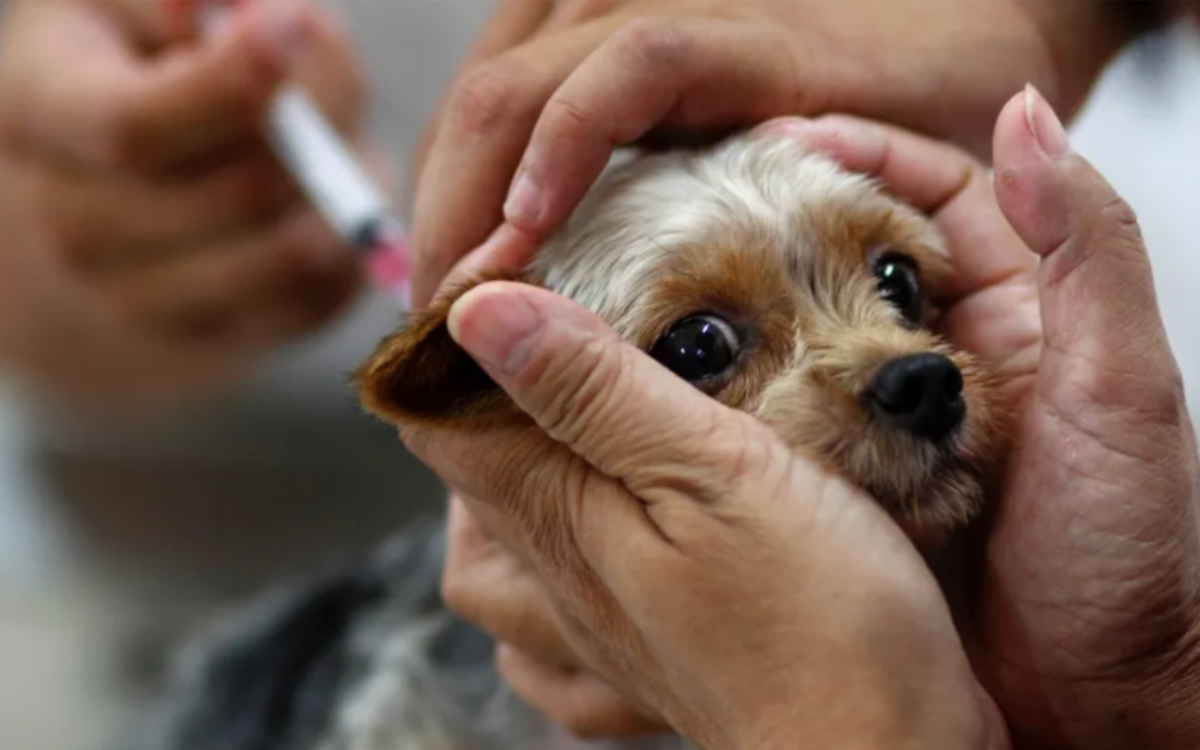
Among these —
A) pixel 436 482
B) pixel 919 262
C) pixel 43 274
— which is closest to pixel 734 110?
pixel 919 262

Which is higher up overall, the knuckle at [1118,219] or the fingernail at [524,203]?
the knuckle at [1118,219]

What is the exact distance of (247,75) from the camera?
55.7 inches

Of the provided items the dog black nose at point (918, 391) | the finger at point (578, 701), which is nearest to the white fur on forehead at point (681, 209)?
the dog black nose at point (918, 391)

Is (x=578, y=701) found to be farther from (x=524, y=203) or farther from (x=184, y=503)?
(x=184, y=503)

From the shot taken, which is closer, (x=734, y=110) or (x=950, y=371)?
(x=950, y=371)

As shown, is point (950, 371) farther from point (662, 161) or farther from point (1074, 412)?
point (662, 161)

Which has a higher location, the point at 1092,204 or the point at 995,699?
the point at 1092,204

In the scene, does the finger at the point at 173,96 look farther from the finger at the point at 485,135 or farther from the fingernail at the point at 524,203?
the fingernail at the point at 524,203

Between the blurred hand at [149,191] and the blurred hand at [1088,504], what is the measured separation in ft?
3.13

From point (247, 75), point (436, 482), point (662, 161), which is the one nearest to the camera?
point (662, 161)

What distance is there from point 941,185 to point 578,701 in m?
0.50

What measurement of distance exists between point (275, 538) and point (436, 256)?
104cm

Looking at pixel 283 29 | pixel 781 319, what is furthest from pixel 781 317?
pixel 283 29

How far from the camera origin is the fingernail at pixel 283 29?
56.7 inches
